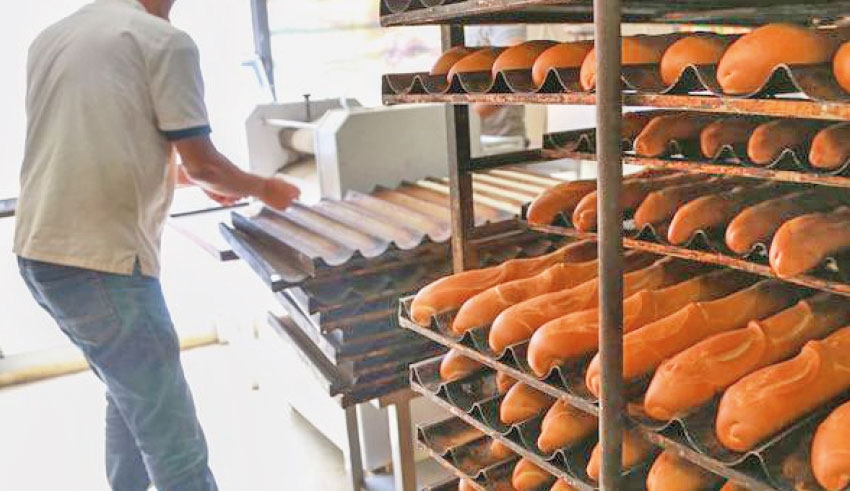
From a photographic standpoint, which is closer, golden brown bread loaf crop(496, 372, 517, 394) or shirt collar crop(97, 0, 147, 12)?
golden brown bread loaf crop(496, 372, 517, 394)

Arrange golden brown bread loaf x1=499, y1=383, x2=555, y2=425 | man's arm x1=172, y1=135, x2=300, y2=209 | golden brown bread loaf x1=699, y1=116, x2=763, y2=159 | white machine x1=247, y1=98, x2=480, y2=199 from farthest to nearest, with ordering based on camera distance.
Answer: white machine x1=247, y1=98, x2=480, y2=199, man's arm x1=172, y1=135, x2=300, y2=209, golden brown bread loaf x1=499, y1=383, x2=555, y2=425, golden brown bread loaf x1=699, y1=116, x2=763, y2=159

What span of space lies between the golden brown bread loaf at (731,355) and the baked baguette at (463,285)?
0.44 metres

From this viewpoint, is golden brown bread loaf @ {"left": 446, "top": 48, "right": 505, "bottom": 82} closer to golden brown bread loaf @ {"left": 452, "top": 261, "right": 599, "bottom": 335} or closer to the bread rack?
the bread rack

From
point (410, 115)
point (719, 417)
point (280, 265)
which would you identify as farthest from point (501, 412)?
point (410, 115)

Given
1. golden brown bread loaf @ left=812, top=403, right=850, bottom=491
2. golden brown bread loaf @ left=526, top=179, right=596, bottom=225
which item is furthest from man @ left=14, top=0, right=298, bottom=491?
golden brown bread loaf @ left=812, top=403, right=850, bottom=491

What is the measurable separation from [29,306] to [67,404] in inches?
21.4

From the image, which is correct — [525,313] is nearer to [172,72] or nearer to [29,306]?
[172,72]

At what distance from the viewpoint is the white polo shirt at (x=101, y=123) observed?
1.78 meters

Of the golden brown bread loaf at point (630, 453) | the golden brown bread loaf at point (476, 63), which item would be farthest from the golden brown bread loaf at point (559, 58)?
the golden brown bread loaf at point (630, 453)

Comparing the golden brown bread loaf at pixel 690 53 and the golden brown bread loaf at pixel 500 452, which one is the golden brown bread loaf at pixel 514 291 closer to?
the golden brown bread loaf at pixel 500 452

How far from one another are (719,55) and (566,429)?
2.08 ft

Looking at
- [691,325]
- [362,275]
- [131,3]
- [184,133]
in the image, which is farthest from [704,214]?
[131,3]

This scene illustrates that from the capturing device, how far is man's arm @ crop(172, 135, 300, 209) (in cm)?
190

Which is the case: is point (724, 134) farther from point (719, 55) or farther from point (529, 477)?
point (529, 477)
